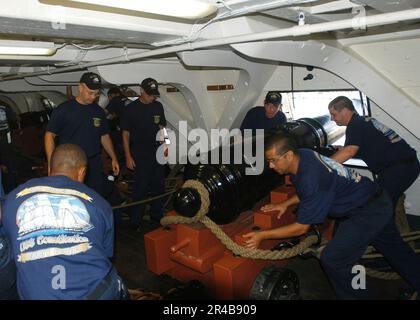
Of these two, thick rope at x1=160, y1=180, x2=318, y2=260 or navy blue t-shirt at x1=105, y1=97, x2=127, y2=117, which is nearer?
thick rope at x1=160, y1=180, x2=318, y2=260

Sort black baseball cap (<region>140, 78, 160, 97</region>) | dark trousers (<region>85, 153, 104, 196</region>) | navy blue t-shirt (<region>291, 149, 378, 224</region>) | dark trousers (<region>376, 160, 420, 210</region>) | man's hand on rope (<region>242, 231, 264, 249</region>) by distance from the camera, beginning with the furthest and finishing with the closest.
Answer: black baseball cap (<region>140, 78, 160, 97</region>) < dark trousers (<region>85, 153, 104, 196</region>) < dark trousers (<region>376, 160, 420, 210</region>) < man's hand on rope (<region>242, 231, 264, 249</region>) < navy blue t-shirt (<region>291, 149, 378, 224</region>)

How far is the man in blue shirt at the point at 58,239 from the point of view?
5.25 feet

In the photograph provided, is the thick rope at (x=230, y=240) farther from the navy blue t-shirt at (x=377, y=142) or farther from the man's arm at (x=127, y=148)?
the man's arm at (x=127, y=148)

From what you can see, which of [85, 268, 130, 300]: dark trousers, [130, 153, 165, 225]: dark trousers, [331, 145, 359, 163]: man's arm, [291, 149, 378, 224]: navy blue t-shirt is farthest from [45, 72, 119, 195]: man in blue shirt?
[331, 145, 359, 163]: man's arm

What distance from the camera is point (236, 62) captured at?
13.1 feet

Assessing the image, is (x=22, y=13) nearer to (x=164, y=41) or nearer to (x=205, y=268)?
(x=164, y=41)

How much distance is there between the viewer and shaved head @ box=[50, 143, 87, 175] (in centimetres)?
183

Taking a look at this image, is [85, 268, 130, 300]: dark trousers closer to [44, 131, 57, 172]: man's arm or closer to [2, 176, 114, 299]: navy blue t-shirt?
[2, 176, 114, 299]: navy blue t-shirt

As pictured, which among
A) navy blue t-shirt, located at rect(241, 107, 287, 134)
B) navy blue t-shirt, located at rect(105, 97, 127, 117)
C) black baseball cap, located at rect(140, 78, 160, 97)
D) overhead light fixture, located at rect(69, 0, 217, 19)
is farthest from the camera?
navy blue t-shirt, located at rect(105, 97, 127, 117)

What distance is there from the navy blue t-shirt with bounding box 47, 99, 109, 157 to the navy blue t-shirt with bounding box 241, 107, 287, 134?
1.98 m

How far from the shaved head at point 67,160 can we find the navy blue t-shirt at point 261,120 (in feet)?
9.65

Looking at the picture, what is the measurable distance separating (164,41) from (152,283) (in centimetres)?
213

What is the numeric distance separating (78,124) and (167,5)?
2.25 m
